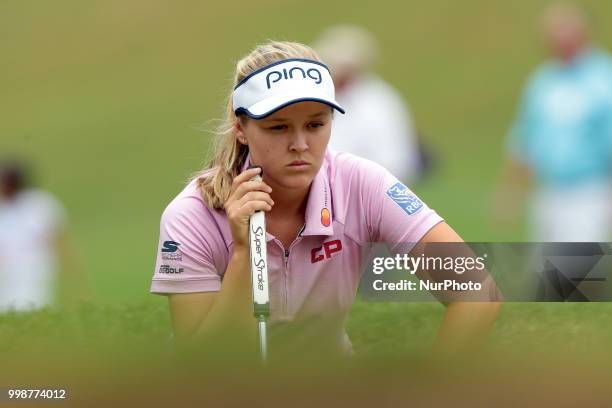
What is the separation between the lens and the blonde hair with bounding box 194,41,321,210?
5410 millimetres

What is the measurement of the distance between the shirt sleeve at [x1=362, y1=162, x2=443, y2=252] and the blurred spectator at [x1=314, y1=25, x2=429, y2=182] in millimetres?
5946

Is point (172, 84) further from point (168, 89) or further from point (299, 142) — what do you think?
point (299, 142)

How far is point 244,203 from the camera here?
5184mm

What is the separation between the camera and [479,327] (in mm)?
5234

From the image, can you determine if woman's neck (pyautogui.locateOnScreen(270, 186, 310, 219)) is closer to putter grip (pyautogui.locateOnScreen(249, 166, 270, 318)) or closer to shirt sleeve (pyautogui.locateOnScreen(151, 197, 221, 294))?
shirt sleeve (pyautogui.locateOnScreen(151, 197, 221, 294))

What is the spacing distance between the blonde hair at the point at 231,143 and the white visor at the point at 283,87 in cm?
6

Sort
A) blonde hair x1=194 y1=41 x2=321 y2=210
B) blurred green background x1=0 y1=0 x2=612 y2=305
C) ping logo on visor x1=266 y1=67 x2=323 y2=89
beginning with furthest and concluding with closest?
1. blurred green background x1=0 y1=0 x2=612 y2=305
2. blonde hair x1=194 y1=41 x2=321 y2=210
3. ping logo on visor x1=266 y1=67 x2=323 y2=89

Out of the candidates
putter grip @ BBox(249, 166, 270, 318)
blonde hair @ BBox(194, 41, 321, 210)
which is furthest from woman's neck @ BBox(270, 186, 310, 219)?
putter grip @ BBox(249, 166, 270, 318)

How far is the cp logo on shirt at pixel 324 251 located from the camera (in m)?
5.57

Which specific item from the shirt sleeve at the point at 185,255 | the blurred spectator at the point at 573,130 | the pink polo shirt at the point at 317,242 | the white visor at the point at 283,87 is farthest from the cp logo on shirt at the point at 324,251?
the blurred spectator at the point at 573,130

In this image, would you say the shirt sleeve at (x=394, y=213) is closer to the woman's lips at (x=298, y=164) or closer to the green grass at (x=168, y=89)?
the woman's lips at (x=298, y=164)

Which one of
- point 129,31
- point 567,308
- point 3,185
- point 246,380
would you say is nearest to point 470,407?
point 246,380

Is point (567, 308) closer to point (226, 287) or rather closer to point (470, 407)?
point (226, 287)

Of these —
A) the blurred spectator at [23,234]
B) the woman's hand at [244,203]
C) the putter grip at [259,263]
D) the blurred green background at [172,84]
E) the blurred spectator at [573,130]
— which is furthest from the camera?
the blurred green background at [172,84]
